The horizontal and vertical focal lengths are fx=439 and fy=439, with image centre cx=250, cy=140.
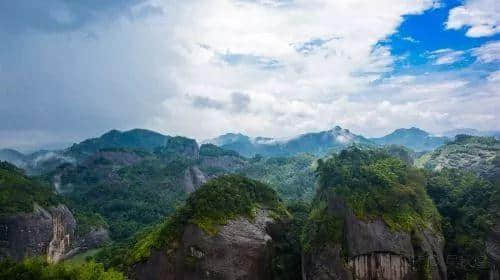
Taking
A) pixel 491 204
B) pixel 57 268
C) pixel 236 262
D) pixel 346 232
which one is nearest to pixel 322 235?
pixel 346 232

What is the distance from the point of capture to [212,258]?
3562cm

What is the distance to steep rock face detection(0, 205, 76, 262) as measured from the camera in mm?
54188

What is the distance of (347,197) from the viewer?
3625 cm

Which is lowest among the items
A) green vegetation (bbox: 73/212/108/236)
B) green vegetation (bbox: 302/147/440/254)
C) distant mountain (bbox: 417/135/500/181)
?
green vegetation (bbox: 73/212/108/236)

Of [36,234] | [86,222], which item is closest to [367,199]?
[36,234]

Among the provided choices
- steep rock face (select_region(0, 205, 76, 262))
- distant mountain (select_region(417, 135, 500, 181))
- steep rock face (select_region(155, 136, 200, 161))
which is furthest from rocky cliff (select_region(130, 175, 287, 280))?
steep rock face (select_region(155, 136, 200, 161))

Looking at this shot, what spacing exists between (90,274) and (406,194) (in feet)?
85.0

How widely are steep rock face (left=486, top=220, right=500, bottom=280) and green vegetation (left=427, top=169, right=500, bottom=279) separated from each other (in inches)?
17.8

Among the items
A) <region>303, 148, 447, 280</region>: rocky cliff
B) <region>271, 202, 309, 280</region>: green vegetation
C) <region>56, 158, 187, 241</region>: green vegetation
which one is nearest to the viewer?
<region>303, 148, 447, 280</region>: rocky cliff

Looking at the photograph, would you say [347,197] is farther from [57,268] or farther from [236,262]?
[57,268]

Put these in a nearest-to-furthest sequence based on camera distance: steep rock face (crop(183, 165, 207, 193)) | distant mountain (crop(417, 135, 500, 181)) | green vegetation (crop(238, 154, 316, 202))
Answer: distant mountain (crop(417, 135, 500, 181)) < green vegetation (crop(238, 154, 316, 202)) < steep rock face (crop(183, 165, 207, 193))

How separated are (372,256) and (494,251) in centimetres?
1025

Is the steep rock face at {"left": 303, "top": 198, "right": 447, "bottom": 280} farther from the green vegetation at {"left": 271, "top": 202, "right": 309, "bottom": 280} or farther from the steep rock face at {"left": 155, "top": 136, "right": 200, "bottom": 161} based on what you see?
the steep rock face at {"left": 155, "top": 136, "right": 200, "bottom": 161}

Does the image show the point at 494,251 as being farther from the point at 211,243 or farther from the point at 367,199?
the point at 211,243
